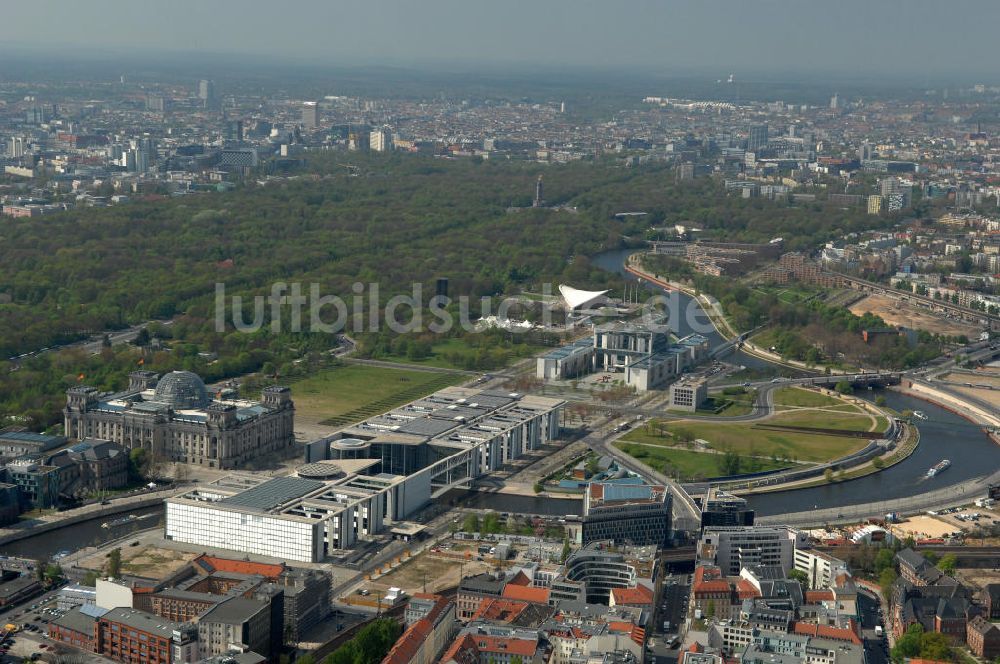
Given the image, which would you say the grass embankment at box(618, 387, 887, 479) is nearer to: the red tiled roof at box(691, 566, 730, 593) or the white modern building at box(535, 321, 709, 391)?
the white modern building at box(535, 321, 709, 391)

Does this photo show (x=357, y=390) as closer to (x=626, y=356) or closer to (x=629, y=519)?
(x=626, y=356)

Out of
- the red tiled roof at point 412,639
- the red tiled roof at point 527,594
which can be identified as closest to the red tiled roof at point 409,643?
the red tiled roof at point 412,639

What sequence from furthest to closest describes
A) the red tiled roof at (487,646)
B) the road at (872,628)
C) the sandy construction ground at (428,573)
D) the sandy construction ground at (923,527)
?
the sandy construction ground at (923,527), the sandy construction ground at (428,573), the road at (872,628), the red tiled roof at (487,646)

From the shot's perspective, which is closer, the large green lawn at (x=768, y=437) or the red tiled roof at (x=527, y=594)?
the red tiled roof at (x=527, y=594)

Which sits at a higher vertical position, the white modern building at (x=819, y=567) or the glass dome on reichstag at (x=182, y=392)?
the glass dome on reichstag at (x=182, y=392)

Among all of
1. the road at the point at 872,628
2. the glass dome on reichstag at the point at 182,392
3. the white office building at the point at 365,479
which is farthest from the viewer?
the glass dome on reichstag at the point at 182,392

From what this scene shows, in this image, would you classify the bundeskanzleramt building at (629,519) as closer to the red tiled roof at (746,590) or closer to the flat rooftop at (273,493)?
the red tiled roof at (746,590)

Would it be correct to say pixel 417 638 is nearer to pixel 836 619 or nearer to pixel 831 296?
pixel 836 619
